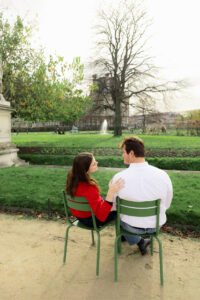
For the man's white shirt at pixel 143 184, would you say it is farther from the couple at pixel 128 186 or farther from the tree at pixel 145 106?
the tree at pixel 145 106

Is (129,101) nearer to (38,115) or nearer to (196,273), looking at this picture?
(38,115)

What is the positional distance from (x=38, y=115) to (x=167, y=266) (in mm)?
12058

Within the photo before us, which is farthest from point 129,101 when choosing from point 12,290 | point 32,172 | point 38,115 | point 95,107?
point 12,290

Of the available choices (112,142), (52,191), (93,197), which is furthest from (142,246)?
(112,142)

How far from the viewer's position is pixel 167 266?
376 centimetres

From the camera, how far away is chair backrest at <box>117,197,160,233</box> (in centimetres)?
→ 323

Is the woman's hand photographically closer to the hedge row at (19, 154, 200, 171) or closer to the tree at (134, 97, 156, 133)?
the hedge row at (19, 154, 200, 171)

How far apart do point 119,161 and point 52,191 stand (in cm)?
535

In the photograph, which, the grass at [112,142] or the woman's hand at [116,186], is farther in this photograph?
the grass at [112,142]

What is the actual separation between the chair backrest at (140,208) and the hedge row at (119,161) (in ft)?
27.9

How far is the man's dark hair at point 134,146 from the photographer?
340 centimetres

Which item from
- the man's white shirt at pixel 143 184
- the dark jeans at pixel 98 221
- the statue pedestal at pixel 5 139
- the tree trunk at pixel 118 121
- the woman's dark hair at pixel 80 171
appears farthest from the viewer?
the tree trunk at pixel 118 121

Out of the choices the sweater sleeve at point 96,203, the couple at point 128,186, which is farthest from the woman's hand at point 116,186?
the sweater sleeve at point 96,203

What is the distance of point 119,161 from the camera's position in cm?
1200
